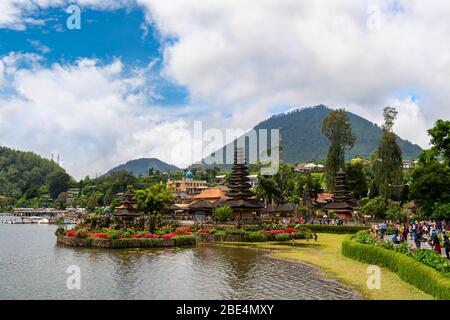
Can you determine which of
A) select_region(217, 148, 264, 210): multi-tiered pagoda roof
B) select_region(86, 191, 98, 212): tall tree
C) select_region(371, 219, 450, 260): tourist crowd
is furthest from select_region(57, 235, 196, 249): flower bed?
select_region(86, 191, 98, 212): tall tree

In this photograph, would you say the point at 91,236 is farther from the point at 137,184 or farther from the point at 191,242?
the point at 137,184

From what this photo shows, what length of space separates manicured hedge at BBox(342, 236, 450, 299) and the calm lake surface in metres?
3.13

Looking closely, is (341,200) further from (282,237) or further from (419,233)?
(419,233)

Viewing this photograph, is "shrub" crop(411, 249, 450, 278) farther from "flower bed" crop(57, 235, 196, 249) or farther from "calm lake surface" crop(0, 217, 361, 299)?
"flower bed" crop(57, 235, 196, 249)

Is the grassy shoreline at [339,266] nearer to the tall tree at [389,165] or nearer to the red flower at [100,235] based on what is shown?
the red flower at [100,235]

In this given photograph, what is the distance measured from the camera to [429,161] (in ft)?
189

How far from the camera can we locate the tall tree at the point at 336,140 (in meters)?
84.4

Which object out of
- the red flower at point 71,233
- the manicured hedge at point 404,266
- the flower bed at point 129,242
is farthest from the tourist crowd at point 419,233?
the red flower at point 71,233

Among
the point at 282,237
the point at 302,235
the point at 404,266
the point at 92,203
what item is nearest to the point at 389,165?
the point at 302,235

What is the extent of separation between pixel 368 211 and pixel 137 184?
370ft

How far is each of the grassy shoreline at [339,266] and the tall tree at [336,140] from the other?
1437 inches

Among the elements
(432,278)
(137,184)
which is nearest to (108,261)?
(432,278)

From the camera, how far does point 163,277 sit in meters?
25.8

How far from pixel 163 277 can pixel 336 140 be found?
64.6 metres
